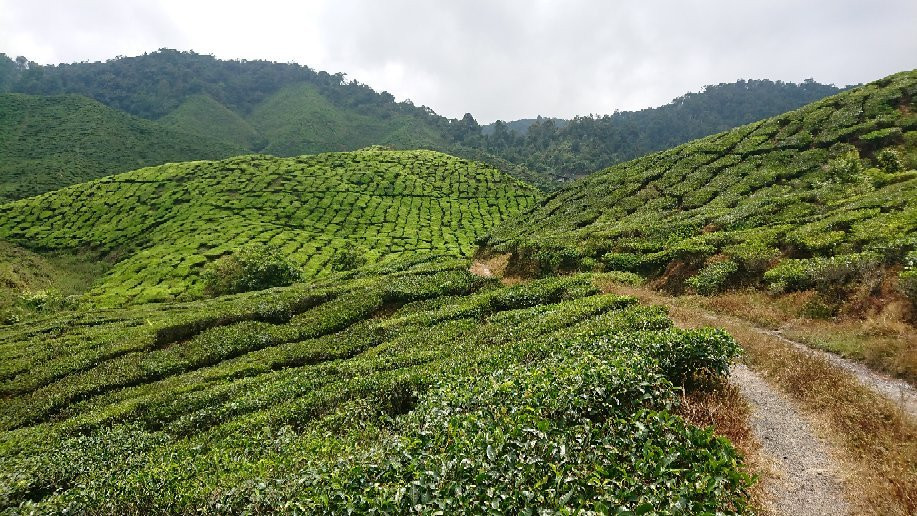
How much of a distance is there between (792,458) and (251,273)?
215ft

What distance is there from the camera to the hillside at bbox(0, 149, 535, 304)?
3391 inches

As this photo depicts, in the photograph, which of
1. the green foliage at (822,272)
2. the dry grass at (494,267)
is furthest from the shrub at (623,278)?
the dry grass at (494,267)

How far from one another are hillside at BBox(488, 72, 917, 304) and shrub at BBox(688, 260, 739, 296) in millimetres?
74

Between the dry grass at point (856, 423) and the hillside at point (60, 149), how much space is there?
17875 centimetres

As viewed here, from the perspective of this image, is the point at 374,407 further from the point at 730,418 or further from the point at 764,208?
the point at 764,208

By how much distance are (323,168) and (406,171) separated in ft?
80.4

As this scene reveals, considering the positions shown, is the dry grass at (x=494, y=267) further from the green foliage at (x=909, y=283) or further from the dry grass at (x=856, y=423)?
the green foliage at (x=909, y=283)

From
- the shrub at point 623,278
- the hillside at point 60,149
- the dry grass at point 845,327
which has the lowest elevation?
the dry grass at point 845,327

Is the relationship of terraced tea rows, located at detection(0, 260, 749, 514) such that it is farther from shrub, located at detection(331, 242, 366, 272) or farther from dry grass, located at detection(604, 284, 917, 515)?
shrub, located at detection(331, 242, 366, 272)

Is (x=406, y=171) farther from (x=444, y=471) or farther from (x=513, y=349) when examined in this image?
(x=444, y=471)

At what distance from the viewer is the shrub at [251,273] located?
2544 inches

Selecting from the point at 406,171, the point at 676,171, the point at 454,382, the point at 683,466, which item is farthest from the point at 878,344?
the point at 406,171

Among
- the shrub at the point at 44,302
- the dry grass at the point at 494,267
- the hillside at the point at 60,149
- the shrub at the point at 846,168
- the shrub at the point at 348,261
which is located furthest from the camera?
the hillside at the point at 60,149

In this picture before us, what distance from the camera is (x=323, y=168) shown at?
136000 mm
